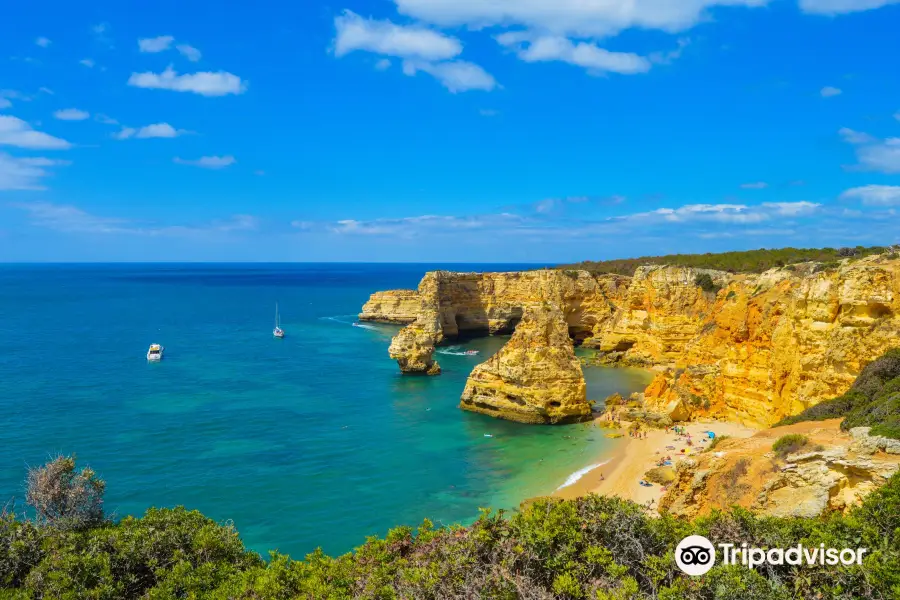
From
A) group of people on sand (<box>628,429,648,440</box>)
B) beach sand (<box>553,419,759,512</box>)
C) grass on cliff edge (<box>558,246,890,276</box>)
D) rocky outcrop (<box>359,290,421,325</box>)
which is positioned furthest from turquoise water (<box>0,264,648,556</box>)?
grass on cliff edge (<box>558,246,890,276</box>)

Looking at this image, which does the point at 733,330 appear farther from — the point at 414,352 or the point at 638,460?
the point at 414,352

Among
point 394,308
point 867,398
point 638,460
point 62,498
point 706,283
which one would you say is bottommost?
point 638,460

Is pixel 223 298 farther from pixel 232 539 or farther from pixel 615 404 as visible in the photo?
pixel 232 539

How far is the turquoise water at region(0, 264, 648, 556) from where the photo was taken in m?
23.3

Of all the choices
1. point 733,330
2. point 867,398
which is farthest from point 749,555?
point 733,330

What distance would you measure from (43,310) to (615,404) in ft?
326

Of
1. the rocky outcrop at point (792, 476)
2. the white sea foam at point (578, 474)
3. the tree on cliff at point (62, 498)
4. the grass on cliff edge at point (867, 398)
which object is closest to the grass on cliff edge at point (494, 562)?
the tree on cliff at point (62, 498)

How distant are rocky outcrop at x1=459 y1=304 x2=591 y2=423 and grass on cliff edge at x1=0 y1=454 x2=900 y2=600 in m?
22.1

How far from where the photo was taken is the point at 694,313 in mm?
51625

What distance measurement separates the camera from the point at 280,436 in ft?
106

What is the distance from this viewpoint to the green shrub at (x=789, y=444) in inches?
587

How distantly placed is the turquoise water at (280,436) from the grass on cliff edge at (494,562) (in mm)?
8824

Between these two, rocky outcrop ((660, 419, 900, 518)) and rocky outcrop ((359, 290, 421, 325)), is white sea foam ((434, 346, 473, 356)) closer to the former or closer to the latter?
A: rocky outcrop ((359, 290, 421, 325))

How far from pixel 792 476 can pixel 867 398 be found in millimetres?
8757
